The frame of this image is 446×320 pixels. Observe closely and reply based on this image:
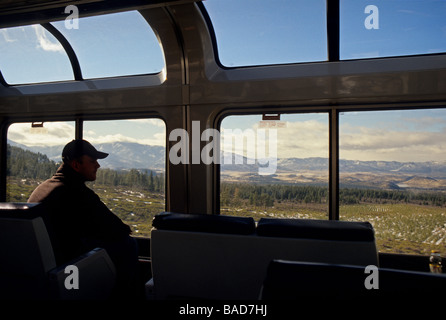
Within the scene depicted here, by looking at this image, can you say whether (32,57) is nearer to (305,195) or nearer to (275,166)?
(275,166)

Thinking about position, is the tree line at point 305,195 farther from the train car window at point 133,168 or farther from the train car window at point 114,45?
the train car window at point 114,45

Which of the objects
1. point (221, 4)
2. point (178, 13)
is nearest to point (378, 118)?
point (221, 4)

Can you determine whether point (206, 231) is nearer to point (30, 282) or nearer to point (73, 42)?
point (30, 282)

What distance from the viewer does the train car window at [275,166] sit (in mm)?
3043

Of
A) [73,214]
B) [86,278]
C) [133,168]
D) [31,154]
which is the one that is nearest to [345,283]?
[86,278]

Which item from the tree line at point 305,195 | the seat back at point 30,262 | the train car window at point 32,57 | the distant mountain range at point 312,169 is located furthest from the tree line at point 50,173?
the seat back at point 30,262

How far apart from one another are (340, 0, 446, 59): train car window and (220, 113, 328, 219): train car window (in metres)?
0.78

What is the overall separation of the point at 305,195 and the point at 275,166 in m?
0.43

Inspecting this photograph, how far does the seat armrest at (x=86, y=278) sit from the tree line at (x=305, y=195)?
61.1 inches

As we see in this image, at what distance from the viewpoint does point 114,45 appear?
3754mm

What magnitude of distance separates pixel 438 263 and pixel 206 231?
6.21ft

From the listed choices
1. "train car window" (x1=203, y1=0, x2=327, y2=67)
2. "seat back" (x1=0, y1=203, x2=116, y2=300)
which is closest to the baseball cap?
"seat back" (x1=0, y1=203, x2=116, y2=300)

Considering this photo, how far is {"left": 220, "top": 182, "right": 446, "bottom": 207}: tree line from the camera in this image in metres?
2.84

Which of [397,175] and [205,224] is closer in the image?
[205,224]
